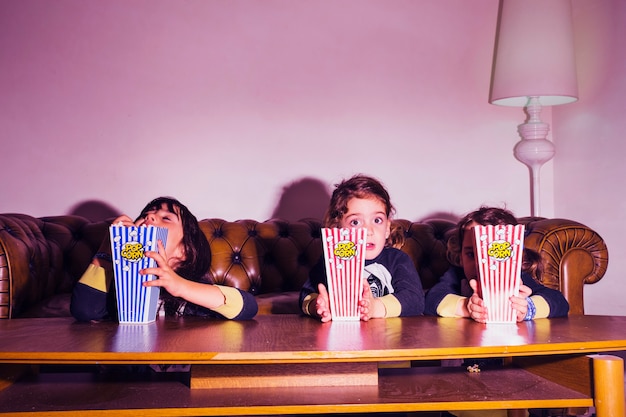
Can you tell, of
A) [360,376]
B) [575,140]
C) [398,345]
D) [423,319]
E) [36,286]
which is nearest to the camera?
[398,345]

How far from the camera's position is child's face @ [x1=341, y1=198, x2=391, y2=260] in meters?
2.01

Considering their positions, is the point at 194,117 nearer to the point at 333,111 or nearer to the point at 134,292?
the point at 333,111

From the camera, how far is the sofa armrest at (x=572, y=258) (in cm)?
237

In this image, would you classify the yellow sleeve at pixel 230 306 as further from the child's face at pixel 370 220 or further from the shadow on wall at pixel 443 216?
the shadow on wall at pixel 443 216

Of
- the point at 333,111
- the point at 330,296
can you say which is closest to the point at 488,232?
the point at 330,296

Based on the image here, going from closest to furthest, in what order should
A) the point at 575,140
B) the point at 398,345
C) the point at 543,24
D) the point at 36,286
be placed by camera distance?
the point at 398,345, the point at 36,286, the point at 543,24, the point at 575,140

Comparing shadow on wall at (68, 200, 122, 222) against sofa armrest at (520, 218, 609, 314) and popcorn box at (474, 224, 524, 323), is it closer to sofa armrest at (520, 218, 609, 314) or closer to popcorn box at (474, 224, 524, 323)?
sofa armrest at (520, 218, 609, 314)

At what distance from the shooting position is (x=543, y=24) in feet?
10.3

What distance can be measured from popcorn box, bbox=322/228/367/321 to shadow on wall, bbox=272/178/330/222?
194 centimetres

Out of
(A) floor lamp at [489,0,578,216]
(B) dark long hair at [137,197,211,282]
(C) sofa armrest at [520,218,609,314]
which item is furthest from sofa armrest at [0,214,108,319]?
(A) floor lamp at [489,0,578,216]

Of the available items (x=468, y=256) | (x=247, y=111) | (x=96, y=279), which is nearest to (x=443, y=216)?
(x=247, y=111)

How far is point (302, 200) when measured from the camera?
3.50m

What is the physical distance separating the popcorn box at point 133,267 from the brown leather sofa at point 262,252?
3.34 feet

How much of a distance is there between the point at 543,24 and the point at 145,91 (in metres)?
2.09
